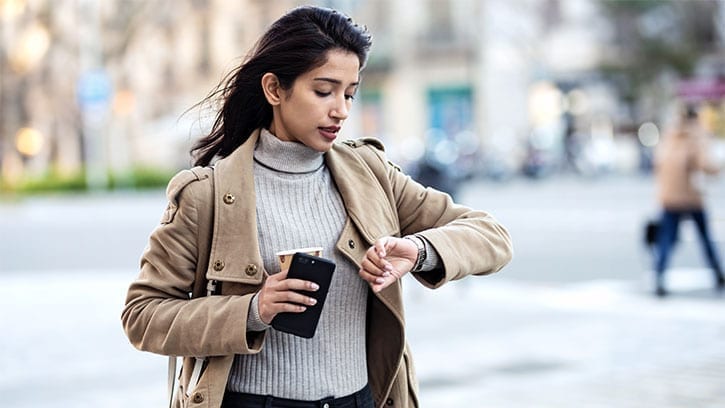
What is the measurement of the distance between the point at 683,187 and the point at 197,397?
29.2 feet

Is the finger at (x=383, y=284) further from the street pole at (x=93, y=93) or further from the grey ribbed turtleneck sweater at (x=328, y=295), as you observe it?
the street pole at (x=93, y=93)

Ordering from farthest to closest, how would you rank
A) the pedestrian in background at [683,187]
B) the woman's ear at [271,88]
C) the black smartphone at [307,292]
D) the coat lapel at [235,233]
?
the pedestrian in background at [683,187] → the woman's ear at [271,88] → the coat lapel at [235,233] → the black smartphone at [307,292]

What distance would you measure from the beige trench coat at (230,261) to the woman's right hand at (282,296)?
0.09 meters

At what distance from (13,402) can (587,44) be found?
1551 inches

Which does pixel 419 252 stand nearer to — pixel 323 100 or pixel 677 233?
pixel 323 100

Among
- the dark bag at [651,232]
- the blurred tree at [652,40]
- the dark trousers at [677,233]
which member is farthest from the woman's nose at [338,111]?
the blurred tree at [652,40]

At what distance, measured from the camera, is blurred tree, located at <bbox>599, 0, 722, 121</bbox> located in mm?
41219

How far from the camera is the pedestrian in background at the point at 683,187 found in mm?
10812

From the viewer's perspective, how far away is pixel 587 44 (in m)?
44.4

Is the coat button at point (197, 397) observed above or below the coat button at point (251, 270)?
below

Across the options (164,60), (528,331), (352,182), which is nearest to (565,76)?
(164,60)

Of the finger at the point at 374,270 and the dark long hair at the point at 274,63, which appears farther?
the dark long hair at the point at 274,63

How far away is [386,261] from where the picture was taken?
2.52 meters

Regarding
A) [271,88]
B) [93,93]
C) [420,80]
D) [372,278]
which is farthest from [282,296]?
[420,80]
